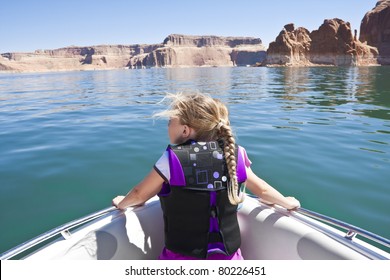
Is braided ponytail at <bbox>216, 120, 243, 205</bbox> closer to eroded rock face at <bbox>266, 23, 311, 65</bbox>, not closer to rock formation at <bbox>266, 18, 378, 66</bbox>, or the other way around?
rock formation at <bbox>266, 18, 378, 66</bbox>

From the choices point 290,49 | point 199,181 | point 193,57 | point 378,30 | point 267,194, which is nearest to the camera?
point 199,181

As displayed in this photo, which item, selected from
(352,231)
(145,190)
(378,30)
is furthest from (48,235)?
(378,30)

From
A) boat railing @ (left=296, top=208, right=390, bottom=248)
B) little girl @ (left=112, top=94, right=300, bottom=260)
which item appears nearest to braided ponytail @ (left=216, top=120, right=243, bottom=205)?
little girl @ (left=112, top=94, right=300, bottom=260)

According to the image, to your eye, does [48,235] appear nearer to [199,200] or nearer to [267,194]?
[199,200]

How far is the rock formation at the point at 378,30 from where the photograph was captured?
82250mm

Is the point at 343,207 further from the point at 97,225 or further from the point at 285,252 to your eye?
the point at 97,225

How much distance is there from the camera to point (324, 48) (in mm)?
76500

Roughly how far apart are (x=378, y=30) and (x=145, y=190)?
4251 inches

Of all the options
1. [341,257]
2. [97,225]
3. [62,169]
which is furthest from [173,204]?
[62,169]

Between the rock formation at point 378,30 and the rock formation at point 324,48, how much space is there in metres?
8.62

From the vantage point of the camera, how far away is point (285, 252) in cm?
211

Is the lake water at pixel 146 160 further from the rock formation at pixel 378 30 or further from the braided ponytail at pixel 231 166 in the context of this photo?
the rock formation at pixel 378 30

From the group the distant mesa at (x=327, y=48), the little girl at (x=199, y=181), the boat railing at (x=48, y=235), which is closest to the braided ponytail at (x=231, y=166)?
the little girl at (x=199, y=181)

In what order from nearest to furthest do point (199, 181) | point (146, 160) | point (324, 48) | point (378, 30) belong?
point (199, 181)
point (146, 160)
point (324, 48)
point (378, 30)
